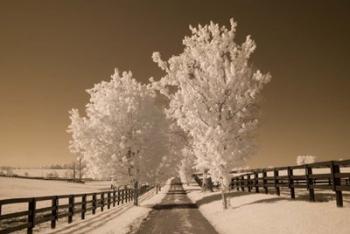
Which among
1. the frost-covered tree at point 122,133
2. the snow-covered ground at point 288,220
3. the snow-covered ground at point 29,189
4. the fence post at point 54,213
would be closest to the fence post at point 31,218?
the fence post at point 54,213

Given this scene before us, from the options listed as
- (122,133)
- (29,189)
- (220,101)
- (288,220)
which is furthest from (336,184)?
(29,189)

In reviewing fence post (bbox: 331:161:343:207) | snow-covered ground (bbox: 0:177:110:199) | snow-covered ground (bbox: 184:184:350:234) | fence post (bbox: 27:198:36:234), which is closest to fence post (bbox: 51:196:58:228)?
fence post (bbox: 27:198:36:234)

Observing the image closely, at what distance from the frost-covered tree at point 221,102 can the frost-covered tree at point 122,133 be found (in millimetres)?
10141

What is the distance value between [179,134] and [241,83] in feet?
60.7

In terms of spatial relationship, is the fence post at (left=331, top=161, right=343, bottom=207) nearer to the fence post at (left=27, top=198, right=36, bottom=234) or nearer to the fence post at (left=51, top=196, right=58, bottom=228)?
the fence post at (left=27, top=198, right=36, bottom=234)

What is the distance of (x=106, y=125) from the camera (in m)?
31.1

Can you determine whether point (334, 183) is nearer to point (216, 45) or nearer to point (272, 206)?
point (272, 206)

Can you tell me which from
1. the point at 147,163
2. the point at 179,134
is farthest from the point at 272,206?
the point at 179,134

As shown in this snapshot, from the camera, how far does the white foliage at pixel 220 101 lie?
67.7ft

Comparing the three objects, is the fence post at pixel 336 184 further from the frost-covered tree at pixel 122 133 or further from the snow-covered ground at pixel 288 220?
the frost-covered tree at pixel 122 133

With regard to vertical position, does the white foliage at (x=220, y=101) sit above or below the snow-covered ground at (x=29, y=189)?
above

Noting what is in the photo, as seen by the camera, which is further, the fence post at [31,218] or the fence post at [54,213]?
the fence post at [54,213]

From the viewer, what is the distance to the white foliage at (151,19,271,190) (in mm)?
20625

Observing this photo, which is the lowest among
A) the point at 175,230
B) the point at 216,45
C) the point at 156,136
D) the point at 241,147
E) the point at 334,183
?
the point at 175,230
